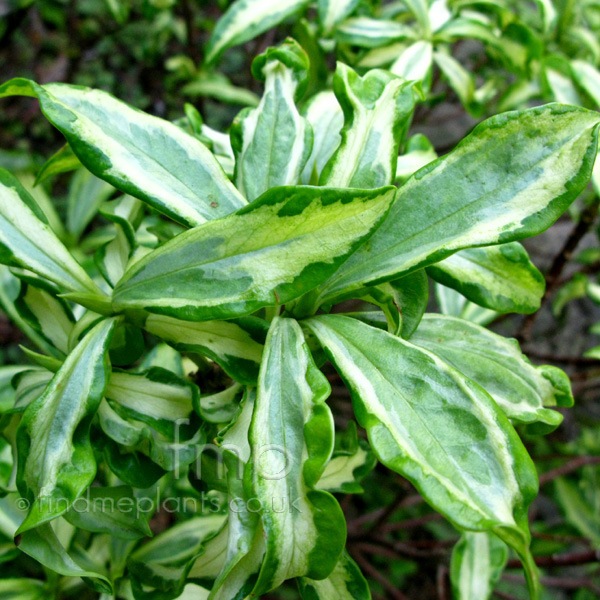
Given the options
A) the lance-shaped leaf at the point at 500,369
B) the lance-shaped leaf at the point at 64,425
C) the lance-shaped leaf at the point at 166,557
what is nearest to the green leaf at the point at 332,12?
the lance-shaped leaf at the point at 500,369

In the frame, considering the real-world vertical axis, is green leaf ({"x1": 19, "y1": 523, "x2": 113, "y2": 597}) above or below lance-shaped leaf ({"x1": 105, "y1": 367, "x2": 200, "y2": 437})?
below

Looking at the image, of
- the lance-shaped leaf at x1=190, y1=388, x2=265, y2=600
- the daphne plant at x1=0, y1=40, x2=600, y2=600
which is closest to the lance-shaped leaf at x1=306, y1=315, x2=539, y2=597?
the daphne plant at x1=0, y1=40, x2=600, y2=600

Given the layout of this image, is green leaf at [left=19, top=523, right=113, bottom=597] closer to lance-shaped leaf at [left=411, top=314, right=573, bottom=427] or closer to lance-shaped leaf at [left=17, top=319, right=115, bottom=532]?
lance-shaped leaf at [left=17, top=319, right=115, bottom=532]

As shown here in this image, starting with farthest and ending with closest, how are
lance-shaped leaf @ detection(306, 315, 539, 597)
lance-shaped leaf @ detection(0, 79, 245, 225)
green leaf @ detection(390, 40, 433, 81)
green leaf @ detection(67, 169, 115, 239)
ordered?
1. green leaf @ detection(67, 169, 115, 239)
2. green leaf @ detection(390, 40, 433, 81)
3. lance-shaped leaf @ detection(0, 79, 245, 225)
4. lance-shaped leaf @ detection(306, 315, 539, 597)

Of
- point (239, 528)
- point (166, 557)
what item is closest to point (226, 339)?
point (239, 528)

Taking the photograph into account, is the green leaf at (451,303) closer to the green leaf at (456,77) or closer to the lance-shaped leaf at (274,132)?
the lance-shaped leaf at (274,132)

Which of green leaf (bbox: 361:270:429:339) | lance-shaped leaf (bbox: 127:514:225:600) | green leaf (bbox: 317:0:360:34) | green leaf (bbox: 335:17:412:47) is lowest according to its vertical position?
lance-shaped leaf (bbox: 127:514:225:600)
